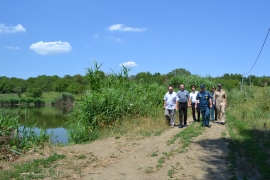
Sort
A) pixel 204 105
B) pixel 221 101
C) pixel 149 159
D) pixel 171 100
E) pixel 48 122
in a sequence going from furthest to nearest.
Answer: pixel 48 122, pixel 221 101, pixel 204 105, pixel 171 100, pixel 149 159

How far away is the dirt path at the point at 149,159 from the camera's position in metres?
6.29

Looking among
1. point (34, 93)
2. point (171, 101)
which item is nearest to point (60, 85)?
point (34, 93)

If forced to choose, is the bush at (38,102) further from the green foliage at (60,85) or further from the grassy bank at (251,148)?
the grassy bank at (251,148)

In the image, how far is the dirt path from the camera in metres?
6.29

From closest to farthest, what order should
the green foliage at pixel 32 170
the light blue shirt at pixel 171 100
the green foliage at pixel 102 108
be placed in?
the green foliage at pixel 32 170
the green foliage at pixel 102 108
the light blue shirt at pixel 171 100

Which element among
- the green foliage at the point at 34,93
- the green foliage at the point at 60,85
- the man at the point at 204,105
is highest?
the green foliage at the point at 60,85

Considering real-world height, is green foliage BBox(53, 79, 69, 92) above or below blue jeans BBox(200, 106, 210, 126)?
above

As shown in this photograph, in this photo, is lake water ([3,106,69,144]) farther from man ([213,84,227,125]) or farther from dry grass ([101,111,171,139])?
man ([213,84,227,125])

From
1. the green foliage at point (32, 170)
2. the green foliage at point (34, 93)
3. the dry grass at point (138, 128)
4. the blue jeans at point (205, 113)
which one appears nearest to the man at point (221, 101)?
the blue jeans at point (205, 113)

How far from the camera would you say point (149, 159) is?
24.7ft

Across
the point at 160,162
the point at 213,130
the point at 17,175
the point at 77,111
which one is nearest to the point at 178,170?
the point at 160,162

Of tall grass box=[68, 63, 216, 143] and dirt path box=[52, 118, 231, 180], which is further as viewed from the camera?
tall grass box=[68, 63, 216, 143]

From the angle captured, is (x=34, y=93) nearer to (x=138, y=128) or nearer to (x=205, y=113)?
(x=138, y=128)

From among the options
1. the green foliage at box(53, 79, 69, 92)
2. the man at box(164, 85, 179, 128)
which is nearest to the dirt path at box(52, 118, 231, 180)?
the man at box(164, 85, 179, 128)
